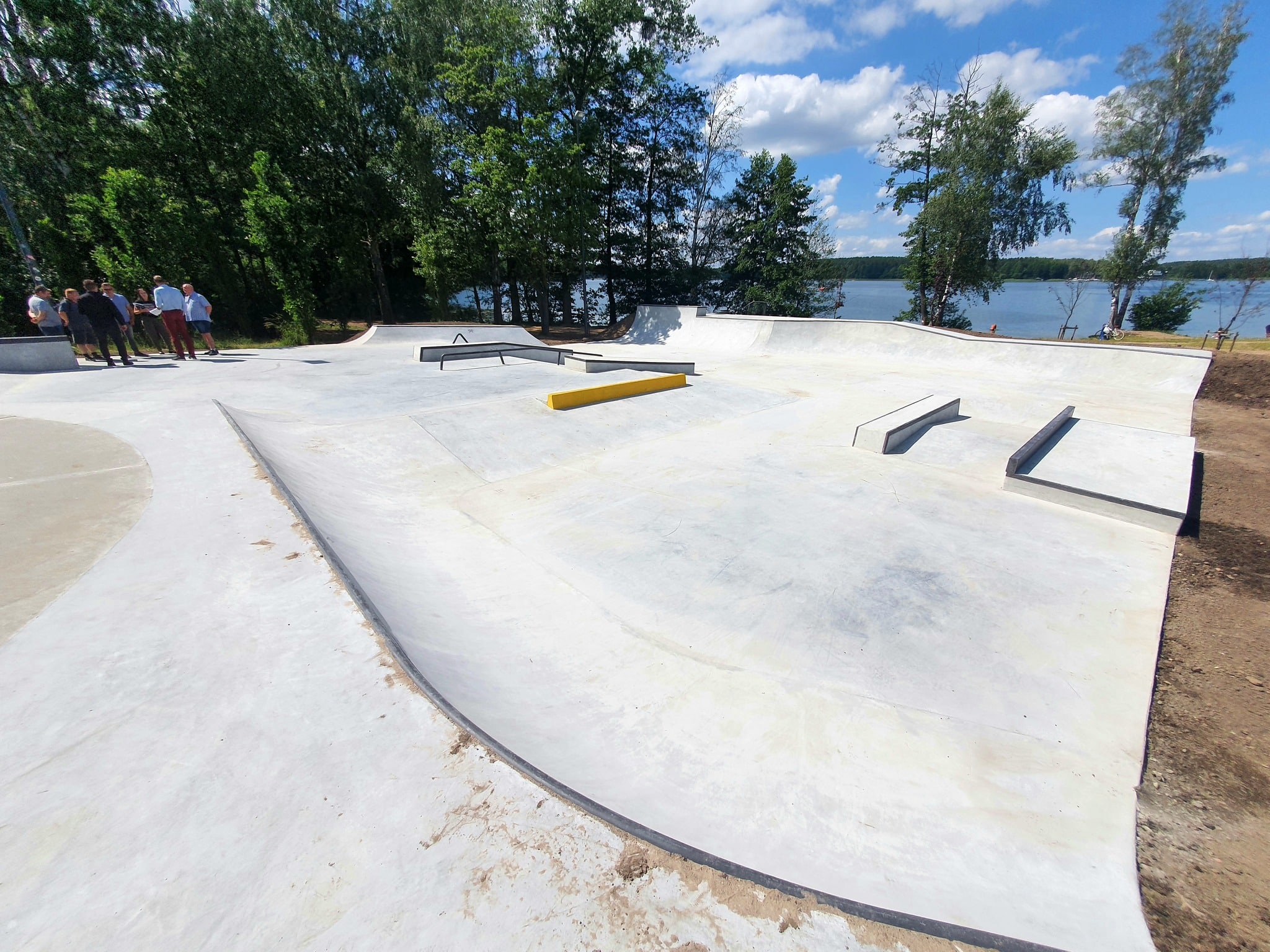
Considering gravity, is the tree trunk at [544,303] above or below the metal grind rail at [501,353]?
above

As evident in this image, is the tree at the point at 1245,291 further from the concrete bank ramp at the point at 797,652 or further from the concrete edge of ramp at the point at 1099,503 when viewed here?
the concrete bank ramp at the point at 797,652

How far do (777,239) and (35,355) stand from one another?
25.0m

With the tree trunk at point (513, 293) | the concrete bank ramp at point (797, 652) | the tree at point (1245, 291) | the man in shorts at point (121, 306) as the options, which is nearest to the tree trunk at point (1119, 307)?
the tree at point (1245, 291)

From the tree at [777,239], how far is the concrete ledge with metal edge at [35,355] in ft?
76.3

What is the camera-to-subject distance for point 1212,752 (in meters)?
2.77

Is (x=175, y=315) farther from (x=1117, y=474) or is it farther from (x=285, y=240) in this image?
(x=1117, y=474)

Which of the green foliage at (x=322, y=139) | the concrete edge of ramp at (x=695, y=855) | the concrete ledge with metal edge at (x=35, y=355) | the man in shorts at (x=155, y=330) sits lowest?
the concrete edge of ramp at (x=695, y=855)

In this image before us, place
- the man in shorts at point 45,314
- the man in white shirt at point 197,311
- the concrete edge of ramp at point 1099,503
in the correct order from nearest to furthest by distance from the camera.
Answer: the concrete edge of ramp at point 1099,503
the man in shorts at point 45,314
the man in white shirt at point 197,311

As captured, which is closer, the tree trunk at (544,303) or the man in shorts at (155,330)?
the man in shorts at (155,330)

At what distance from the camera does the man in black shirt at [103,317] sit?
28.4ft

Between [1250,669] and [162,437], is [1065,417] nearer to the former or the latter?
[1250,669]

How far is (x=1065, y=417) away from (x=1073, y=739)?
7.39 m

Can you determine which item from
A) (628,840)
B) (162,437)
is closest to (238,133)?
(162,437)

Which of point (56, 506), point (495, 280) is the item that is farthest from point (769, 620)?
point (495, 280)
